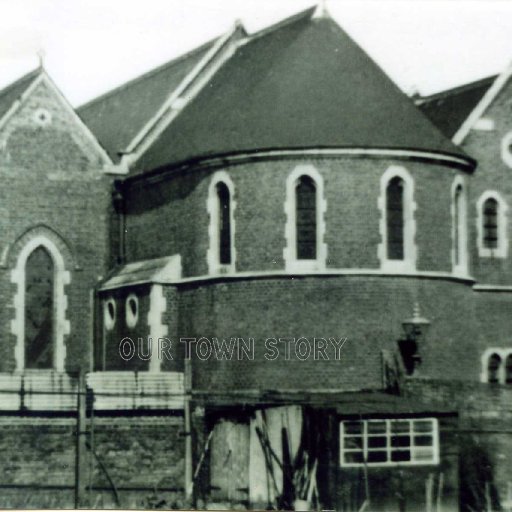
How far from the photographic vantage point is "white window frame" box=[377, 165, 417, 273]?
36.1m

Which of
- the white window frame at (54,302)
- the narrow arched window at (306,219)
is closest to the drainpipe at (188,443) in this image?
the narrow arched window at (306,219)

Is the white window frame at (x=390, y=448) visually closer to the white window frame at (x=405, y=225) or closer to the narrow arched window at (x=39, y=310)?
the white window frame at (x=405, y=225)

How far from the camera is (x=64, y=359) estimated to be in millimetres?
41000

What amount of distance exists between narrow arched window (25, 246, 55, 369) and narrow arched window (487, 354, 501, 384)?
1297cm

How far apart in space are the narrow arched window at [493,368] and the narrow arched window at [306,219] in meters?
6.92

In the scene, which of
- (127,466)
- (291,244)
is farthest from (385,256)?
(127,466)

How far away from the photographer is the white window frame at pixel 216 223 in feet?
121

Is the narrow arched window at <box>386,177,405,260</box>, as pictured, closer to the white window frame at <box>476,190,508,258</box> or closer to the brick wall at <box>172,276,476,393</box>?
the brick wall at <box>172,276,476,393</box>

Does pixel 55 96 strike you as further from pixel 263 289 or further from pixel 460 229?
pixel 460 229

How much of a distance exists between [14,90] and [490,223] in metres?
16.5

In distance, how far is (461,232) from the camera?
126ft

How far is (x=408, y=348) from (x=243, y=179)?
6.32 metres

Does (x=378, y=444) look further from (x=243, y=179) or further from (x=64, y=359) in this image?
(x=64, y=359)

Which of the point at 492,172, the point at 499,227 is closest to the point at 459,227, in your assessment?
the point at 499,227
